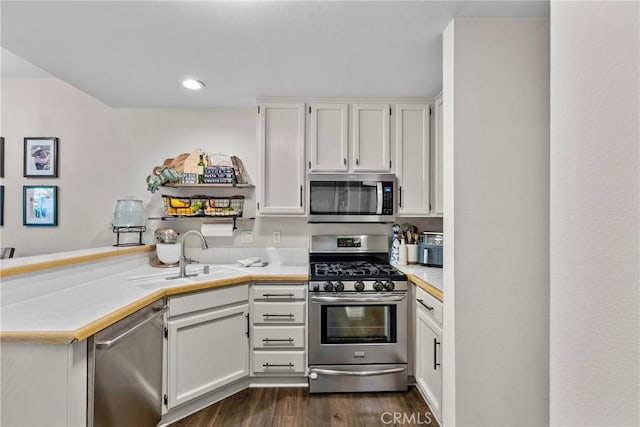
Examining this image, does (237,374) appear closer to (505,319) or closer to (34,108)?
(505,319)

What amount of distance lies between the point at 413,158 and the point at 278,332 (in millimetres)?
1812

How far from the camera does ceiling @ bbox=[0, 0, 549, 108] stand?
1.53 metres

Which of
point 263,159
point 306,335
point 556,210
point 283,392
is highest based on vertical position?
point 263,159

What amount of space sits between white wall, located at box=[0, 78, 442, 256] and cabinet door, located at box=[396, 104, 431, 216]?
1.16ft

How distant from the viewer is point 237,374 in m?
2.28

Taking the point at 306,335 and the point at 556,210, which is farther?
the point at 306,335

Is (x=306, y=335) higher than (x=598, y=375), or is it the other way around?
(x=598, y=375)

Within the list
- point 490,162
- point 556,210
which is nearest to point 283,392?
point 490,162

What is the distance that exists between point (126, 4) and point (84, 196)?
214cm

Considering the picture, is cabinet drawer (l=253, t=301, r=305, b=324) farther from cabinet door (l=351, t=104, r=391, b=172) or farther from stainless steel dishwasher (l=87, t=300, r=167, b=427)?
cabinet door (l=351, t=104, r=391, b=172)

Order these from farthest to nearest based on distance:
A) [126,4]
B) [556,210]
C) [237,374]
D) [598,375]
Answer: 1. [237,374]
2. [126,4]
3. [556,210]
4. [598,375]

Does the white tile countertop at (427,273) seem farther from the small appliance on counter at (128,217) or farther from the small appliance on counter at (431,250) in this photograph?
the small appliance on counter at (128,217)

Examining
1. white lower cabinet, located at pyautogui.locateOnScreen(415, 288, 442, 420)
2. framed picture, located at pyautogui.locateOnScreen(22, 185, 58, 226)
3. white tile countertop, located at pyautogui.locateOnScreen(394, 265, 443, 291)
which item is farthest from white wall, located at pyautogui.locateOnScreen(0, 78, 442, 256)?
white lower cabinet, located at pyautogui.locateOnScreen(415, 288, 442, 420)

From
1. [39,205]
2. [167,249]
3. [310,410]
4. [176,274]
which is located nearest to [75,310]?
[176,274]
